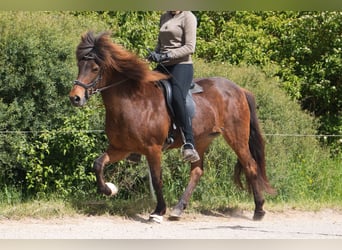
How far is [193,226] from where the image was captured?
6758 millimetres

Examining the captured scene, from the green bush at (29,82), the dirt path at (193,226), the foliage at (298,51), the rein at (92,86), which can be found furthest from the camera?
the foliage at (298,51)

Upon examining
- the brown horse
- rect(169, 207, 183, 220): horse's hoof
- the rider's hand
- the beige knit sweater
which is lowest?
rect(169, 207, 183, 220): horse's hoof

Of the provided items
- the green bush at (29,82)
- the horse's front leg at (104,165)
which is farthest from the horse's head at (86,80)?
the green bush at (29,82)

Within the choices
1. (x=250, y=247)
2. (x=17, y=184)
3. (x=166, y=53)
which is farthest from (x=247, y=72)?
(x=250, y=247)

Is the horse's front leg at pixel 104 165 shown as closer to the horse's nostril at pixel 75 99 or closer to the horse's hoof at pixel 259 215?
the horse's nostril at pixel 75 99

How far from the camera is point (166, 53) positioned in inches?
263

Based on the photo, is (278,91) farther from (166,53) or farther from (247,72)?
(166,53)

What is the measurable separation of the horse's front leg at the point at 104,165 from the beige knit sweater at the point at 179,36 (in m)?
1.23

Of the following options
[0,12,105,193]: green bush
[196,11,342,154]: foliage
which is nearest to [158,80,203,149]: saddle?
[0,12,105,193]: green bush

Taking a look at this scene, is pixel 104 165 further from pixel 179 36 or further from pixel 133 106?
pixel 179 36

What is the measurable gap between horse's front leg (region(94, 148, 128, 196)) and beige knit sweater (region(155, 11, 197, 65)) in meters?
1.23

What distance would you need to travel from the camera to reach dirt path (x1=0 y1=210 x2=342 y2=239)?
5766 mm

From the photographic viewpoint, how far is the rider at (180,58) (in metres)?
6.68

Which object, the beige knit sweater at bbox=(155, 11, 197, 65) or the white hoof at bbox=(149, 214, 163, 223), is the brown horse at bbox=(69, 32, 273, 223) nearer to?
the white hoof at bbox=(149, 214, 163, 223)
